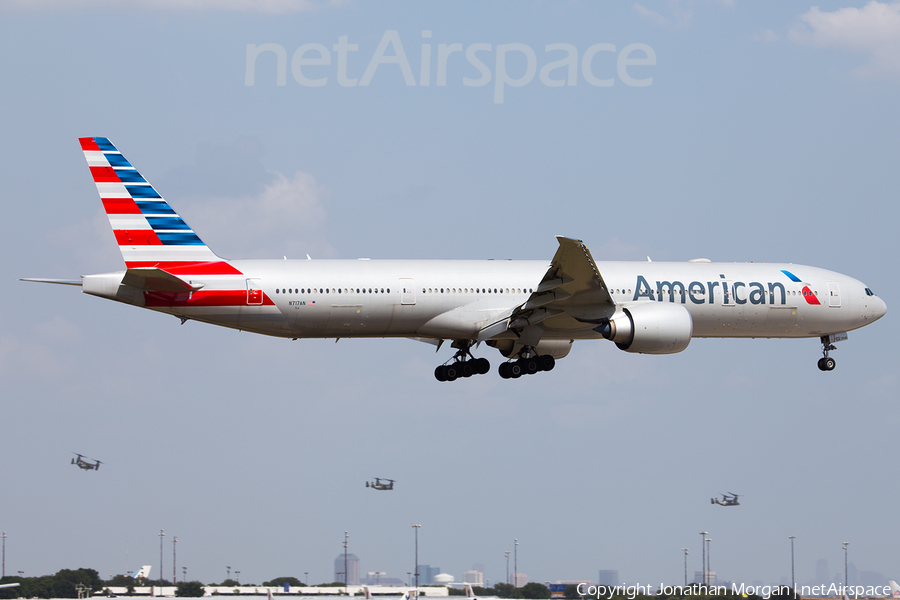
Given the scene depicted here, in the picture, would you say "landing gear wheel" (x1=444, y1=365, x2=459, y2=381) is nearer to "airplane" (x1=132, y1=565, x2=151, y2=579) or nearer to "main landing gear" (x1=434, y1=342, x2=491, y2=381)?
"main landing gear" (x1=434, y1=342, x2=491, y2=381)

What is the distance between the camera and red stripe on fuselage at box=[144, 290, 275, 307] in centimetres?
3375

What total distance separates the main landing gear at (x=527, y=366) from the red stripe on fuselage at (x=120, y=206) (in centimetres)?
1409

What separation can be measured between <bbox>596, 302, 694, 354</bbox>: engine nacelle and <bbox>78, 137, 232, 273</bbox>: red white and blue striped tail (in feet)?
43.3

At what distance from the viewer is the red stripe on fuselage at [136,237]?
35406mm

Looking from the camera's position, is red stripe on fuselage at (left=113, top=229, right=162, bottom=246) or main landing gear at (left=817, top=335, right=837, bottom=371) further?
main landing gear at (left=817, top=335, right=837, bottom=371)

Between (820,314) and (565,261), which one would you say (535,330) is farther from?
(820,314)

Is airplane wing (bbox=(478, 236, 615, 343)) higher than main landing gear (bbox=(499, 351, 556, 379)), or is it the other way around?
airplane wing (bbox=(478, 236, 615, 343))

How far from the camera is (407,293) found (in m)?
35.9

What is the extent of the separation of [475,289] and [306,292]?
592 centimetres

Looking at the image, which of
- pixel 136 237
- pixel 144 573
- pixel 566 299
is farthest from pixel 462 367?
pixel 144 573

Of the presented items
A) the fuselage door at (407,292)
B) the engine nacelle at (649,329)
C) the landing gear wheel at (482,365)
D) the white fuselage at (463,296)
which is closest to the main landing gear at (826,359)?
the white fuselage at (463,296)

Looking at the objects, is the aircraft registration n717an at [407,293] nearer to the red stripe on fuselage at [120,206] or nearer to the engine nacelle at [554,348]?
the red stripe on fuselage at [120,206]

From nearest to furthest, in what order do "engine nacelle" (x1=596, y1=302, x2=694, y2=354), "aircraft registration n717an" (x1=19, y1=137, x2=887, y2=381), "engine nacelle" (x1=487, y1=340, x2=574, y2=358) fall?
"aircraft registration n717an" (x1=19, y1=137, x2=887, y2=381), "engine nacelle" (x1=596, y1=302, x2=694, y2=354), "engine nacelle" (x1=487, y1=340, x2=574, y2=358)

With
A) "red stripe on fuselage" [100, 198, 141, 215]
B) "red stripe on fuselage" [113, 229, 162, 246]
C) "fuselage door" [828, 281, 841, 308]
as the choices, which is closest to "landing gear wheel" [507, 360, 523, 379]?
"fuselage door" [828, 281, 841, 308]
